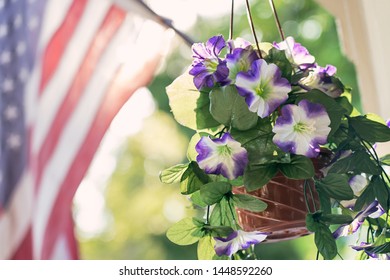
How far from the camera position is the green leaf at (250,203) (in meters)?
0.73

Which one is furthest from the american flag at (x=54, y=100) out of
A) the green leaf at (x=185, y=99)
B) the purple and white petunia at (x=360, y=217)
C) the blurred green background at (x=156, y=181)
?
the blurred green background at (x=156, y=181)

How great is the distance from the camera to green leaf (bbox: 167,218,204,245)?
2.52 ft

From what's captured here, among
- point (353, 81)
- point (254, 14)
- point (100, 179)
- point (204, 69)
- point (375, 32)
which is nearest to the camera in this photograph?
point (204, 69)

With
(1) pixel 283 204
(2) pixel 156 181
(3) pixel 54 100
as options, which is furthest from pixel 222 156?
(2) pixel 156 181

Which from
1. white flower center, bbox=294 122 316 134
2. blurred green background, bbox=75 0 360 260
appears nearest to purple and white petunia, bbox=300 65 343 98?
white flower center, bbox=294 122 316 134

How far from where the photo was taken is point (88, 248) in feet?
17.5

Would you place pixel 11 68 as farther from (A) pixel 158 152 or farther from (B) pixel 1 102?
(A) pixel 158 152

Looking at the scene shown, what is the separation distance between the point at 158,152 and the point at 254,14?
1.57 m

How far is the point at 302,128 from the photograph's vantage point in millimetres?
722

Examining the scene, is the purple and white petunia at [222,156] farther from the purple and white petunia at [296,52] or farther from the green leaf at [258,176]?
the purple and white petunia at [296,52]

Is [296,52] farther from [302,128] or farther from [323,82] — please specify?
[302,128]

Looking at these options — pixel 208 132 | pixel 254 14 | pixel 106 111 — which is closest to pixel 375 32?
pixel 106 111

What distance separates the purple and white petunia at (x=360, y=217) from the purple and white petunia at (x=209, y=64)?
0.24 meters

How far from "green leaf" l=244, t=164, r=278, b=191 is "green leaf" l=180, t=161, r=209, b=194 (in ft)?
0.22
